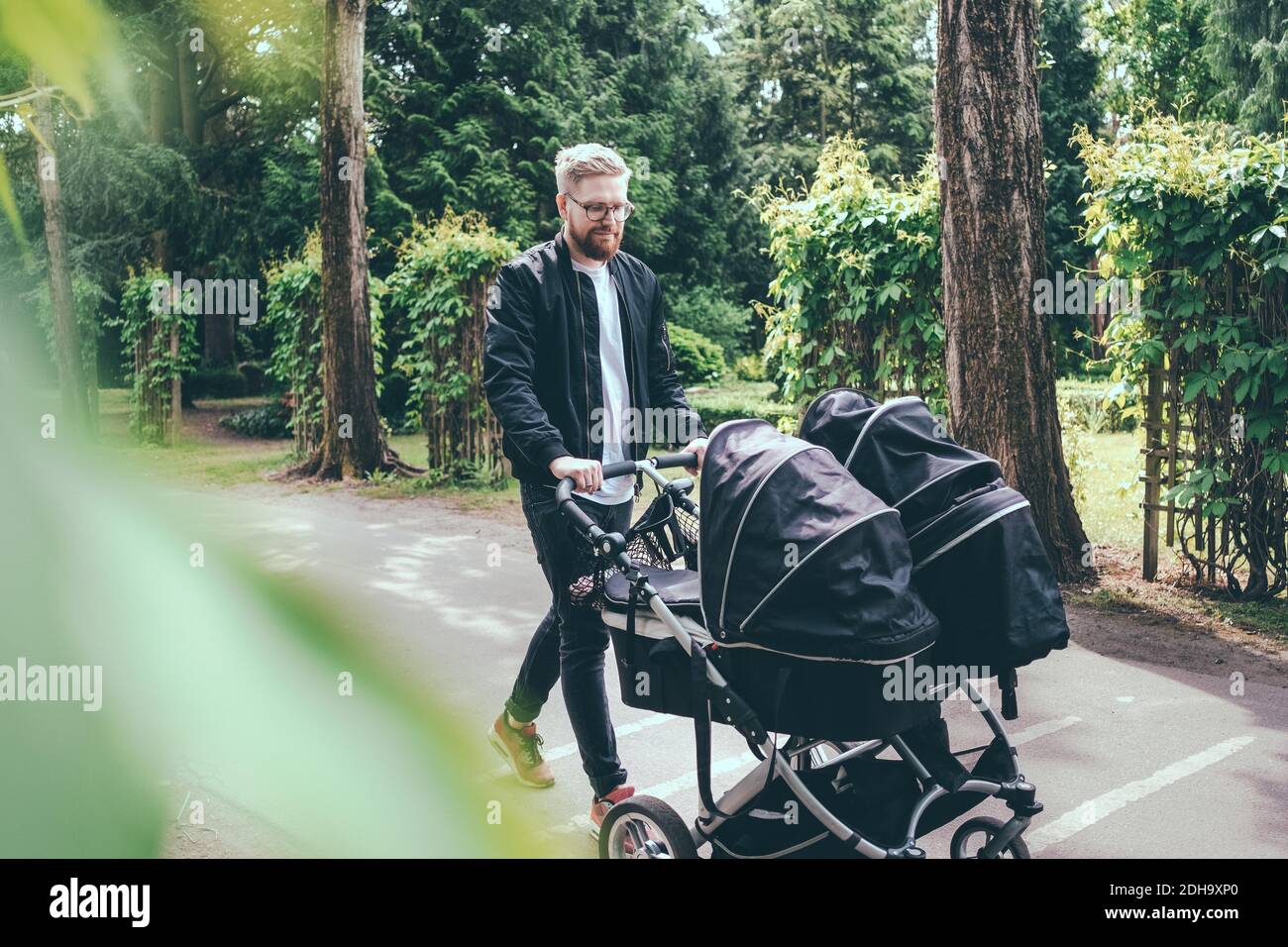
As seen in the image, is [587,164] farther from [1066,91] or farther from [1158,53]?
[1158,53]

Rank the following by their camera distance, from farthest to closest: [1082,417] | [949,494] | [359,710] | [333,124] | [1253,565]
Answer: [1082,417] < [333,124] < [1253,565] < [359,710] < [949,494]

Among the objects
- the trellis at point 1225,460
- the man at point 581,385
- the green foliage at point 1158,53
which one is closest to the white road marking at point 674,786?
the man at point 581,385

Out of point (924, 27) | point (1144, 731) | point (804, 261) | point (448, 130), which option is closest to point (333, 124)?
point (804, 261)

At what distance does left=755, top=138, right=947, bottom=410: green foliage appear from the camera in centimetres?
875

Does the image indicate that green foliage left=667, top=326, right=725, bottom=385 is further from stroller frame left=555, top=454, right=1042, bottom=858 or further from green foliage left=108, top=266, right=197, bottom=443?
stroller frame left=555, top=454, right=1042, bottom=858

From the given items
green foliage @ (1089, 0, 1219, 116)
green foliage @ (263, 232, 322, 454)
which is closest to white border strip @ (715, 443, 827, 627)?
green foliage @ (263, 232, 322, 454)

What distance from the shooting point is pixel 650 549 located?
4195 millimetres

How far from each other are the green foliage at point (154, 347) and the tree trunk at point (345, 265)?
5.61m

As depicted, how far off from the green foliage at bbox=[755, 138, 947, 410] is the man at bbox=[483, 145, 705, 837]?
15.1 ft

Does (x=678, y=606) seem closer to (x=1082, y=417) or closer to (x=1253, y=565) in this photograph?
(x=1253, y=565)

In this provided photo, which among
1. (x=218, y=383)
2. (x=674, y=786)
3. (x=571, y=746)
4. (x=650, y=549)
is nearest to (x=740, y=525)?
(x=650, y=549)

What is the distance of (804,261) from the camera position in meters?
9.38

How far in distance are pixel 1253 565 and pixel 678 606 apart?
5.21 m

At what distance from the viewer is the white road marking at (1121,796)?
4.45 metres
